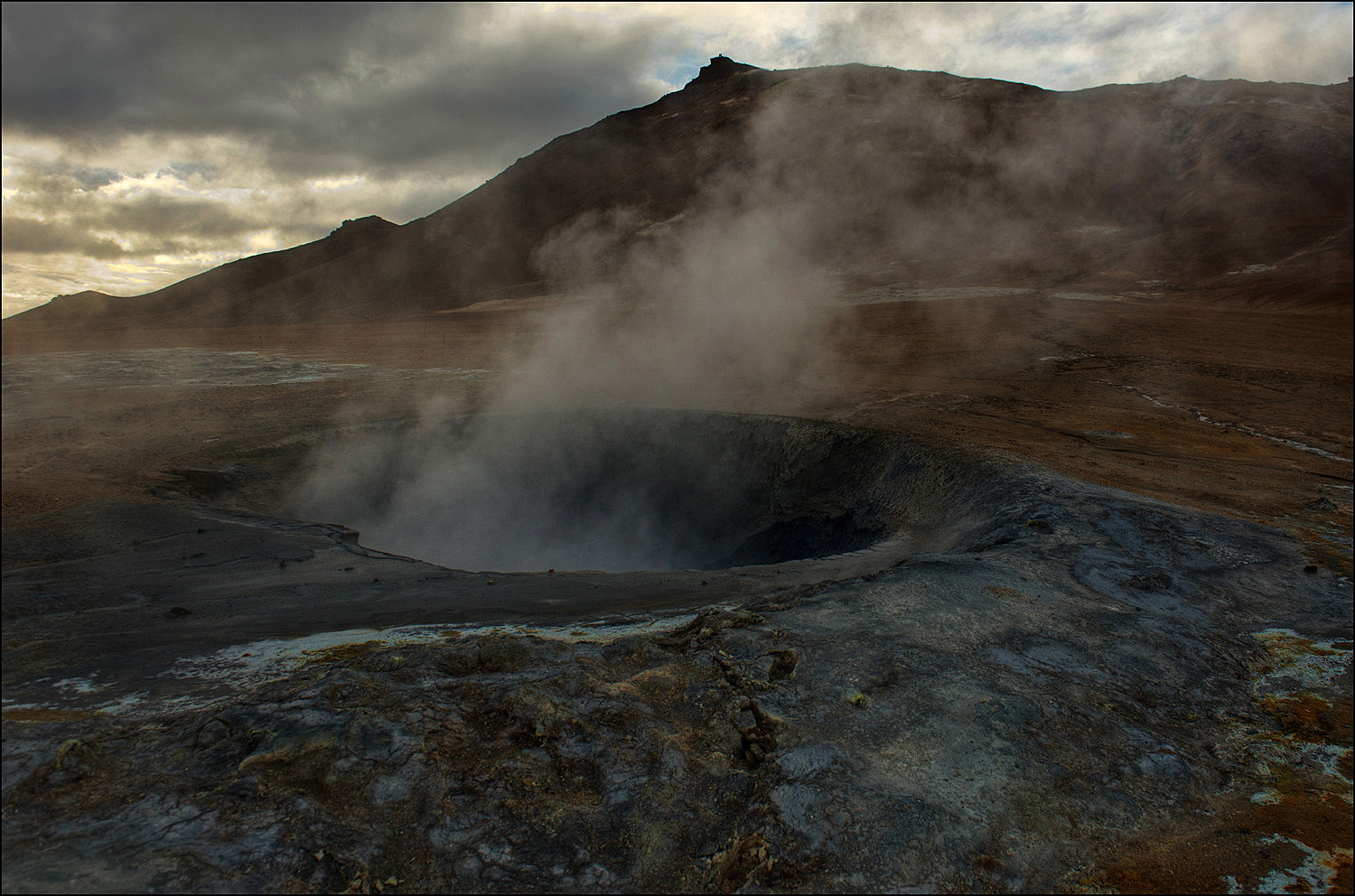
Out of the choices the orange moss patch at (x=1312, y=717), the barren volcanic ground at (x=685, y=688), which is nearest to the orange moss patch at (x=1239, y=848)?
the barren volcanic ground at (x=685, y=688)

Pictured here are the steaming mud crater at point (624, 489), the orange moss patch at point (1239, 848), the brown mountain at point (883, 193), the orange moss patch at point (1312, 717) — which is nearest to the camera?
the orange moss patch at point (1239, 848)

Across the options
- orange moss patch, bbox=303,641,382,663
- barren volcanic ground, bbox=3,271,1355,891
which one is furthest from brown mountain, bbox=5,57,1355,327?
orange moss patch, bbox=303,641,382,663

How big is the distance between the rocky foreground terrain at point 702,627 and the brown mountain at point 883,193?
7798 mm

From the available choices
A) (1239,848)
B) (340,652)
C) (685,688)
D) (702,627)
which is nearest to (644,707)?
(685,688)

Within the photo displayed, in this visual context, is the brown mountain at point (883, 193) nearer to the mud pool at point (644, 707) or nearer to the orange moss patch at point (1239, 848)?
the mud pool at point (644, 707)

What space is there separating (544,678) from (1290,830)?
8.98 feet

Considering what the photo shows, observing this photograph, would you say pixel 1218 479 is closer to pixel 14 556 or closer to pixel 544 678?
pixel 544 678

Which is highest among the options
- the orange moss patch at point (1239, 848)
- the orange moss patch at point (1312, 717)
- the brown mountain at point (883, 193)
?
the brown mountain at point (883, 193)

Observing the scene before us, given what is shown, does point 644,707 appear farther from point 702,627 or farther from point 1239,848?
point 1239,848

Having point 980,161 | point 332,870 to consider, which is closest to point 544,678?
point 332,870

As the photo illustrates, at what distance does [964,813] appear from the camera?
95.0 inches

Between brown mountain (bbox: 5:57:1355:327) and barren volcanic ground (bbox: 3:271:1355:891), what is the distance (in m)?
9.81

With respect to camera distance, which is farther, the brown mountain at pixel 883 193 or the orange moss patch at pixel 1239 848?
the brown mountain at pixel 883 193

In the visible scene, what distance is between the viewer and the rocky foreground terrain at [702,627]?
2.17m
